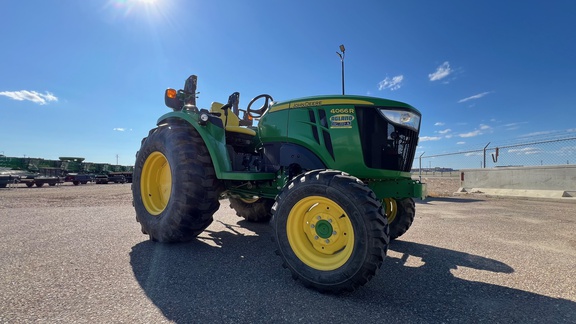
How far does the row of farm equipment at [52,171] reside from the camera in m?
16.3

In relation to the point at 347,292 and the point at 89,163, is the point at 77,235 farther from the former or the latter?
the point at 89,163

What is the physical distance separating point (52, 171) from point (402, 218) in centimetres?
2432

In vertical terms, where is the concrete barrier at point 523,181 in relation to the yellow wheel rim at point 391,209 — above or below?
above

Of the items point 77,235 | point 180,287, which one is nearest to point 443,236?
point 180,287

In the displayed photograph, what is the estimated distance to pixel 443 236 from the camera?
4.29 m

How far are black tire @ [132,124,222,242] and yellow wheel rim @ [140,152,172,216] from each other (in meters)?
0.04

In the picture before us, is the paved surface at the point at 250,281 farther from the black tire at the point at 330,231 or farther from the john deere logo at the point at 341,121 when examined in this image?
the john deere logo at the point at 341,121

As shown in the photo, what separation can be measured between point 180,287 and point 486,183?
11939 millimetres

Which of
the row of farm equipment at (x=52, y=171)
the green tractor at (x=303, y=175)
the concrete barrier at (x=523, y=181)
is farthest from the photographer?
the row of farm equipment at (x=52, y=171)

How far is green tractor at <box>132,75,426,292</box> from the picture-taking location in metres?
2.23

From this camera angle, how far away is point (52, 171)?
66.3 feet

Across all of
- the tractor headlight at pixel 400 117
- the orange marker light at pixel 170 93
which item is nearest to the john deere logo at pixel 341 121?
the tractor headlight at pixel 400 117

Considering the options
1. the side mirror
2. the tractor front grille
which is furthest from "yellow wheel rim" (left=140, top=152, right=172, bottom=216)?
the tractor front grille

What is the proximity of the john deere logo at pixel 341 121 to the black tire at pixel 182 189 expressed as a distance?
152cm
